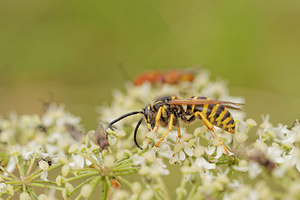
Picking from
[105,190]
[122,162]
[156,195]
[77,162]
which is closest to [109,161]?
[122,162]

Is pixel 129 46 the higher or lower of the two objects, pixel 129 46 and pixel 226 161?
the higher

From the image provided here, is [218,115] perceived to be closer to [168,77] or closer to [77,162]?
[77,162]

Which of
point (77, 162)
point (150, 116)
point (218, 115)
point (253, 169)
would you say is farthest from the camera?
point (150, 116)

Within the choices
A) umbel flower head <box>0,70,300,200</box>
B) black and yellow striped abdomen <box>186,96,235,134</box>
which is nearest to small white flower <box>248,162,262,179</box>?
umbel flower head <box>0,70,300,200</box>

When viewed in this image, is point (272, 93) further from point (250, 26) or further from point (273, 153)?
point (273, 153)

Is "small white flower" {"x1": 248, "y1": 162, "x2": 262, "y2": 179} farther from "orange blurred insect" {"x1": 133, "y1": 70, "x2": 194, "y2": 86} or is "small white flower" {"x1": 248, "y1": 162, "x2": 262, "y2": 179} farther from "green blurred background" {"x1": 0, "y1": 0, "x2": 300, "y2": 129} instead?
"green blurred background" {"x1": 0, "y1": 0, "x2": 300, "y2": 129}

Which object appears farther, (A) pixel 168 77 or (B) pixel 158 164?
(A) pixel 168 77
